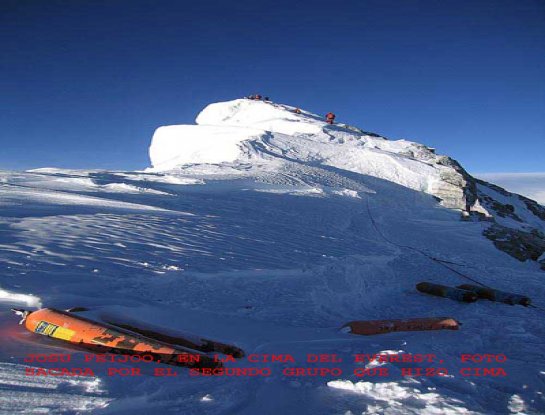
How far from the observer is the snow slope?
2.57 metres

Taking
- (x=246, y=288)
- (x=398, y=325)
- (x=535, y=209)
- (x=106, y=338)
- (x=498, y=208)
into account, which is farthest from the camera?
(x=535, y=209)

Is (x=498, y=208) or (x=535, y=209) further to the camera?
(x=535, y=209)

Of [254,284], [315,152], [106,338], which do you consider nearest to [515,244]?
[254,284]

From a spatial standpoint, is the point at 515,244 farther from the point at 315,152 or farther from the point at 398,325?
the point at 315,152

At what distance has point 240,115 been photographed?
1577 inches

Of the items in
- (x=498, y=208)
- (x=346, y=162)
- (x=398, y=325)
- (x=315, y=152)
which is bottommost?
(x=398, y=325)

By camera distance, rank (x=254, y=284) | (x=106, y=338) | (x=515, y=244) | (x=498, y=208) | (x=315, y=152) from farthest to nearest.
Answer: (x=315, y=152) < (x=498, y=208) < (x=515, y=244) < (x=254, y=284) < (x=106, y=338)

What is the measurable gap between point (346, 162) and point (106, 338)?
20539mm

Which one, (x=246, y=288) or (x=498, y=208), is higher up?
(x=498, y=208)

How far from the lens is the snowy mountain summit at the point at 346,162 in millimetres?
17031

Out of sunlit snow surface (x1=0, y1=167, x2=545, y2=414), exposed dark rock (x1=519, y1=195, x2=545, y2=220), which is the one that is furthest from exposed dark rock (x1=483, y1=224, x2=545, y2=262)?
exposed dark rock (x1=519, y1=195, x2=545, y2=220)

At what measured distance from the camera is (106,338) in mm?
3051

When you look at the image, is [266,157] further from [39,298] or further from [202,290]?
[39,298]

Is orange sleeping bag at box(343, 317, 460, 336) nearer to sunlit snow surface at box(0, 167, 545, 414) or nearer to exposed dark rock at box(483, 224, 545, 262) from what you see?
sunlit snow surface at box(0, 167, 545, 414)
